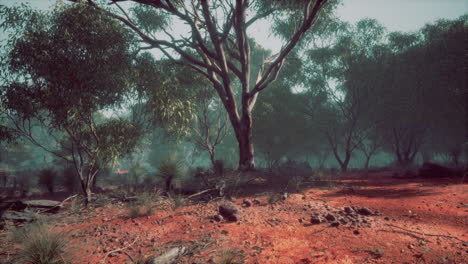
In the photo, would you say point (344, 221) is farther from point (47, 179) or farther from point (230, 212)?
point (47, 179)

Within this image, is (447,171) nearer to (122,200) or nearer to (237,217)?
(237,217)

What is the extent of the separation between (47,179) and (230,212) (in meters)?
14.5

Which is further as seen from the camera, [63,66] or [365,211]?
[63,66]

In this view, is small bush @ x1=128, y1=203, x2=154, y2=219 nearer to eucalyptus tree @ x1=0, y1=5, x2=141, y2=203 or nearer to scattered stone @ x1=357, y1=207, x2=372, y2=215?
eucalyptus tree @ x1=0, y1=5, x2=141, y2=203

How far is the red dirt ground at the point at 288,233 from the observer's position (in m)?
2.96

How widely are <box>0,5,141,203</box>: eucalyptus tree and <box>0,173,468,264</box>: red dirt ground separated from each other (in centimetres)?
280

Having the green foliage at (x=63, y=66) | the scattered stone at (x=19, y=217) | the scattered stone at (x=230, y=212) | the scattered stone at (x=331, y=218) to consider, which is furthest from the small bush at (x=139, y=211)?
the scattered stone at (x=331, y=218)

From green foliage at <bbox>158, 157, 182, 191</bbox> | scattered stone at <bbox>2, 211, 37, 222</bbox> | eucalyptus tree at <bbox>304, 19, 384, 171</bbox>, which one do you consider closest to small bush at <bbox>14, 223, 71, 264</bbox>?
scattered stone at <bbox>2, 211, 37, 222</bbox>

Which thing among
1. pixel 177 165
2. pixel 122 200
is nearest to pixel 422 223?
pixel 177 165

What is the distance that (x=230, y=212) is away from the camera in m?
4.63

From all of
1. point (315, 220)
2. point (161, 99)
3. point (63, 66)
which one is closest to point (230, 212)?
point (315, 220)

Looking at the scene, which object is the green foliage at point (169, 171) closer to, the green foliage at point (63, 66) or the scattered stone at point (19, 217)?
the green foliage at point (63, 66)

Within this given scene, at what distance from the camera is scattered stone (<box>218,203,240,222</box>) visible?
14.8ft

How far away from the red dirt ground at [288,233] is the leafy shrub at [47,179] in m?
10.6
